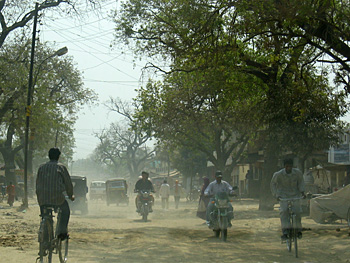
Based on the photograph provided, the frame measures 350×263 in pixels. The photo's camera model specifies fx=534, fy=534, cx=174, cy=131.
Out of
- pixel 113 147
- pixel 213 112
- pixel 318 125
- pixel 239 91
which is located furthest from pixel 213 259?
pixel 113 147

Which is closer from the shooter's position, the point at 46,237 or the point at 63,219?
the point at 46,237

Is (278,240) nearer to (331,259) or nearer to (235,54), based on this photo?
(331,259)

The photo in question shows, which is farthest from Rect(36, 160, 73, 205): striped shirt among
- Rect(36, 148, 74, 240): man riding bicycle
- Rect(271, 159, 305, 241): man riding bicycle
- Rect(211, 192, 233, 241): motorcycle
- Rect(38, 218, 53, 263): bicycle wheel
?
Rect(211, 192, 233, 241): motorcycle

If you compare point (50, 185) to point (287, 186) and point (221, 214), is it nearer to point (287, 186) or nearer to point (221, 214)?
point (287, 186)

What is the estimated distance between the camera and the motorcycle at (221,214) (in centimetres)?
1289

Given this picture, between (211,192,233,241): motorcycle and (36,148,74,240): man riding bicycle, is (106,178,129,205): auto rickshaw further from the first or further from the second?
(36,148,74,240): man riding bicycle

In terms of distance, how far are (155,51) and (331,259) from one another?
34.8 feet

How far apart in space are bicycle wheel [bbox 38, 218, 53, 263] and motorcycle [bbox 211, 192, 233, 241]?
5.65 meters

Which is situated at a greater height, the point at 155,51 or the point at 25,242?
the point at 155,51

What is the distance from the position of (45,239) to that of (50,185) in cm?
81

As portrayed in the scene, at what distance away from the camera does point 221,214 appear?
42.4ft

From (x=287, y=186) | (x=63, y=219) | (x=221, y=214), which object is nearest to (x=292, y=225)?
(x=287, y=186)

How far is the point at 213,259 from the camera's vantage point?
9773 mm

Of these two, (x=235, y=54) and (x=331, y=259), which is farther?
(x=235, y=54)
